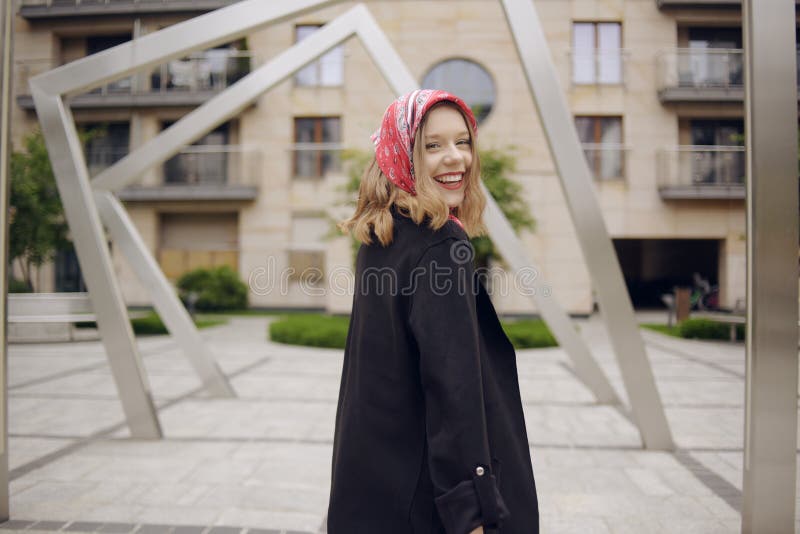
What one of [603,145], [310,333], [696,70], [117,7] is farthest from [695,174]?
[117,7]

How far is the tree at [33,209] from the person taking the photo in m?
10.7

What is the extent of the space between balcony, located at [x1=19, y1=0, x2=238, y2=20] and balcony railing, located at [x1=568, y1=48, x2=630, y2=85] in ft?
20.9

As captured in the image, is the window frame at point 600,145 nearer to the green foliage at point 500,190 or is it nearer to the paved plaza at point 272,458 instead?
the green foliage at point 500,190

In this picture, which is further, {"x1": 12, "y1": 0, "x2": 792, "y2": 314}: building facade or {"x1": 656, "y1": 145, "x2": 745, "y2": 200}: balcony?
{"x1": 656, "y1": 145, "x2": 745, "y2": 200}: balcony

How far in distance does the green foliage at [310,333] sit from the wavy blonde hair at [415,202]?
9059 mm

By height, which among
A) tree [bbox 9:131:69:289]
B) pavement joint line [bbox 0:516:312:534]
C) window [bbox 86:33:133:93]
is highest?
window [bbox 86:33:133:93]

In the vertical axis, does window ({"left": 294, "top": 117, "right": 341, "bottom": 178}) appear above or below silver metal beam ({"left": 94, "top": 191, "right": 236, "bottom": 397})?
above

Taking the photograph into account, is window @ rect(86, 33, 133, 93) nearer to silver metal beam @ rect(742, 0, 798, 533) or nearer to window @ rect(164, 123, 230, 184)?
silver metal beam @ rect(742, 0, 798, 533)

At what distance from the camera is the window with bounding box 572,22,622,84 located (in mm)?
5804

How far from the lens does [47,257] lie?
1096 centimetres

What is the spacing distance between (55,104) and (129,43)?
0.77m

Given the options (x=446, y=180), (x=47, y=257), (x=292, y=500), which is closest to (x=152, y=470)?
(x=292, y=500)

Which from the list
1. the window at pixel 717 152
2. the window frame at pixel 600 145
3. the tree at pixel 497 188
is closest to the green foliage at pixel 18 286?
the tree at pixel 497 188

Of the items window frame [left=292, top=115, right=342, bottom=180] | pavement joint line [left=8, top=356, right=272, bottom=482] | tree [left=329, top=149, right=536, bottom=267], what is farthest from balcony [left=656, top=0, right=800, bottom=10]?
window frame [left=292, top=115, right=342, bottom=180]
